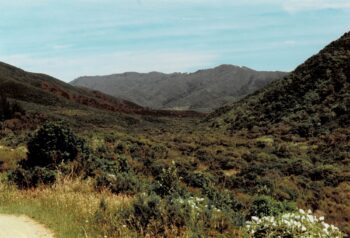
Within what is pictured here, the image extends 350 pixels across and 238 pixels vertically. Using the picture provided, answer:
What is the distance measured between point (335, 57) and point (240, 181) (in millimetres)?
50478

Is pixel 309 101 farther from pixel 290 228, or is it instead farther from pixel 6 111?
pixel 290 228

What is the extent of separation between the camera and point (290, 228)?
806cm

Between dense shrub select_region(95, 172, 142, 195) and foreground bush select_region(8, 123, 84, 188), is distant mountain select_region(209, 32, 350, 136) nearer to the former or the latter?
foreground bush select_region(8, 123, 84, 188)

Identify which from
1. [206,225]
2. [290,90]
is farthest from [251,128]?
[206,225]

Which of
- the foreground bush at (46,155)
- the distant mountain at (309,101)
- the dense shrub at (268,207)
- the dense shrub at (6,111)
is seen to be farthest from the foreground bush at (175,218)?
the distant mountain at (309,101)

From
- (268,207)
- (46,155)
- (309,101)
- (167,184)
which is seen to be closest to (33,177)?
(46,155)

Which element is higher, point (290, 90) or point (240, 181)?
point (290, 90)

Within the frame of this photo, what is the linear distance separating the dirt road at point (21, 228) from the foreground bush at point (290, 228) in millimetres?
3591

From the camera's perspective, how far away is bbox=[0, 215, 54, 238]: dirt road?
8.78 meters

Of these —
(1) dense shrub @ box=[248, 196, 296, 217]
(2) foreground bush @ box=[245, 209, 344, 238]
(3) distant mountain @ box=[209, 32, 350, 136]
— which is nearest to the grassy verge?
(2) foreground bush @ box=[245, 209, 344, 238]

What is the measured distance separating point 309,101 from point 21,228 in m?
58.9

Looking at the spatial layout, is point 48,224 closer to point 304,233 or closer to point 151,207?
point 151,207

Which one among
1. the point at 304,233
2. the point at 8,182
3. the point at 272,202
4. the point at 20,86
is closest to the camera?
the point at 304,233

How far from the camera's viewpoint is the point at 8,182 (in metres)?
13.1
